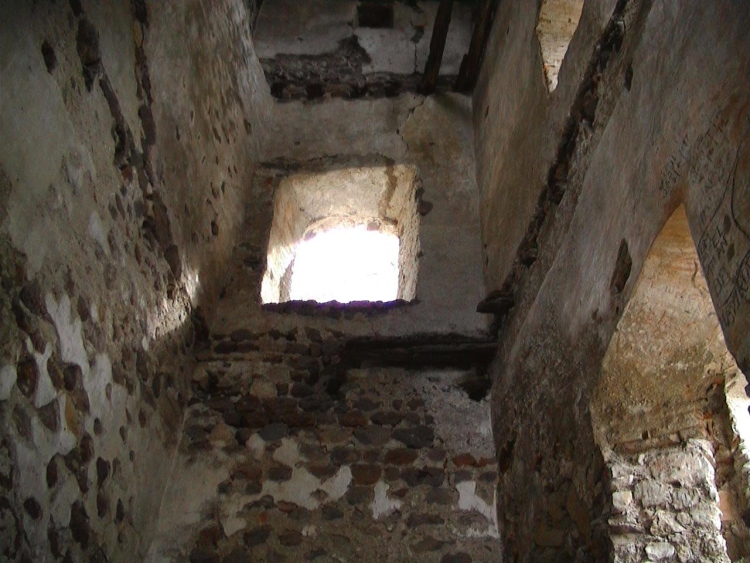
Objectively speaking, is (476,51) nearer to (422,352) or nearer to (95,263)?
(422,352)

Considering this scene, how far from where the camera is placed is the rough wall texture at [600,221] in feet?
5.66

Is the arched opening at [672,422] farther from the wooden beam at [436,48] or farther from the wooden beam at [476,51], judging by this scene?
the wooden beam at [436,48]

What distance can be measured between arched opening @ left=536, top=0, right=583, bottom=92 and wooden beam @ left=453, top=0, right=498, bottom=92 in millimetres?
1441

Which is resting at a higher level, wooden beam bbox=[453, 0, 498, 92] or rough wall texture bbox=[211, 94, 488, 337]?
wooden beam bbox=[453, 0, 498, 92]

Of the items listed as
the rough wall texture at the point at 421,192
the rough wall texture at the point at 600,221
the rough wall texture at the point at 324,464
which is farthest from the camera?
the rough wall texture at the point at 421,192

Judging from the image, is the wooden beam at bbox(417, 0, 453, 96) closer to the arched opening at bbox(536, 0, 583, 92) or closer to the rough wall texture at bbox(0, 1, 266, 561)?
the arched opening at bbox(536, 0, 583, 92)

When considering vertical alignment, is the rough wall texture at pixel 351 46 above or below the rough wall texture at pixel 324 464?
above

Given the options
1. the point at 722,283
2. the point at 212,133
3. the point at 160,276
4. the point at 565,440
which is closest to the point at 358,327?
the point at 160,276

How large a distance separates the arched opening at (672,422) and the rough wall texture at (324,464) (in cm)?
118

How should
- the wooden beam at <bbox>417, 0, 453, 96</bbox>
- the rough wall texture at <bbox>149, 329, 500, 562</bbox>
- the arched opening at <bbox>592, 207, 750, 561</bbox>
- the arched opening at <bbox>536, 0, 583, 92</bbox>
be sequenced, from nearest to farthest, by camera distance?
the arched opening at <bbox>592, 207, 750, 561</bbox>
the rough wall texture at <bbox>149, 329, 500, 562</bbox>
the arched opening at <bbox>536, 0, 583, 92</bbox>
the wooden beam at <bbox>417, 0, 453, 96</bbox>

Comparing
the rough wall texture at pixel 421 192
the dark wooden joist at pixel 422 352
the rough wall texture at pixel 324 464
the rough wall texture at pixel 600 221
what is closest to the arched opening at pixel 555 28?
the rough wall texture at pixel 600 221

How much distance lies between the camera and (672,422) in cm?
235

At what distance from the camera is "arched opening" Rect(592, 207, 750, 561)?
85.7 inches

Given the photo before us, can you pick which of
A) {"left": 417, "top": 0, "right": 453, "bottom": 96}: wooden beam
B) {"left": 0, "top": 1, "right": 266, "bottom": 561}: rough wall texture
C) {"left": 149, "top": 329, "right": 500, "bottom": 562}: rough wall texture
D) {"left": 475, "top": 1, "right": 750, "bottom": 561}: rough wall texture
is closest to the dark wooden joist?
{"left": 149, "top": 329, "right": 500, "bottom": 562}: rough wall texture
